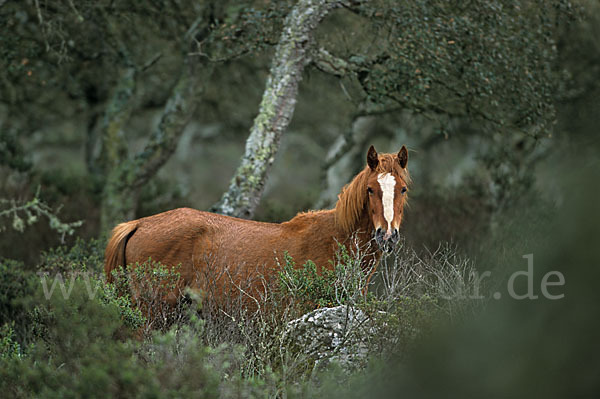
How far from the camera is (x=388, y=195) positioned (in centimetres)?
485

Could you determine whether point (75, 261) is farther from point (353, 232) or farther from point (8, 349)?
point (353, 232)

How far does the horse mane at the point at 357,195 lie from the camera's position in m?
5.11

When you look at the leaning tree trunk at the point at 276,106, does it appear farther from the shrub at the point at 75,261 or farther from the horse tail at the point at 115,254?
the horse tail at the point at 115,254

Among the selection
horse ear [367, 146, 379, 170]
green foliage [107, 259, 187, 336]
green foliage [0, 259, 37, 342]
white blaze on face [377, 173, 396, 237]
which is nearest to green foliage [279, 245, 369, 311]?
white blaze on face [377, 173, 396, 237]

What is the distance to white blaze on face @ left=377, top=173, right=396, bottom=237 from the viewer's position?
15.7 feet

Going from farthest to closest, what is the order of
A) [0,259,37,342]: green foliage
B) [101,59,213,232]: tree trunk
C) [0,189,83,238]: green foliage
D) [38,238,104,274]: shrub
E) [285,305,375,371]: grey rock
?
[101,59,213,232]: tree trunk
[0,189,83,238]: green foliage
[0,259,37,342]: green foliage
[38,238,104,274]: shrub
[285,305,375,371]: grey rock

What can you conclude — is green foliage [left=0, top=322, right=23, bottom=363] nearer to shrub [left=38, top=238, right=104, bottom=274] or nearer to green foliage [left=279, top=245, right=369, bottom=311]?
shrub [left=38, top=238, right=104, bottom=274]

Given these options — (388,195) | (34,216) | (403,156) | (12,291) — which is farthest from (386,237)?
(12,291)

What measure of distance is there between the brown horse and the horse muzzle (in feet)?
0.48

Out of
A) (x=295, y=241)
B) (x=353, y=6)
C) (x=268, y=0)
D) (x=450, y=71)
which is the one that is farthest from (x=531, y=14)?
(x=295, y=241)

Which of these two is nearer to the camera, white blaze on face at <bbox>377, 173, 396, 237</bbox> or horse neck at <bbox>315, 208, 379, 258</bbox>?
white blaze on face at <bbox>377, 173, 396, 237</bbox>

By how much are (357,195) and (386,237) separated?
1.92 feet

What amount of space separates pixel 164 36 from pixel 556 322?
10.7 meters

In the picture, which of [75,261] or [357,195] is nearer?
[357,195]
